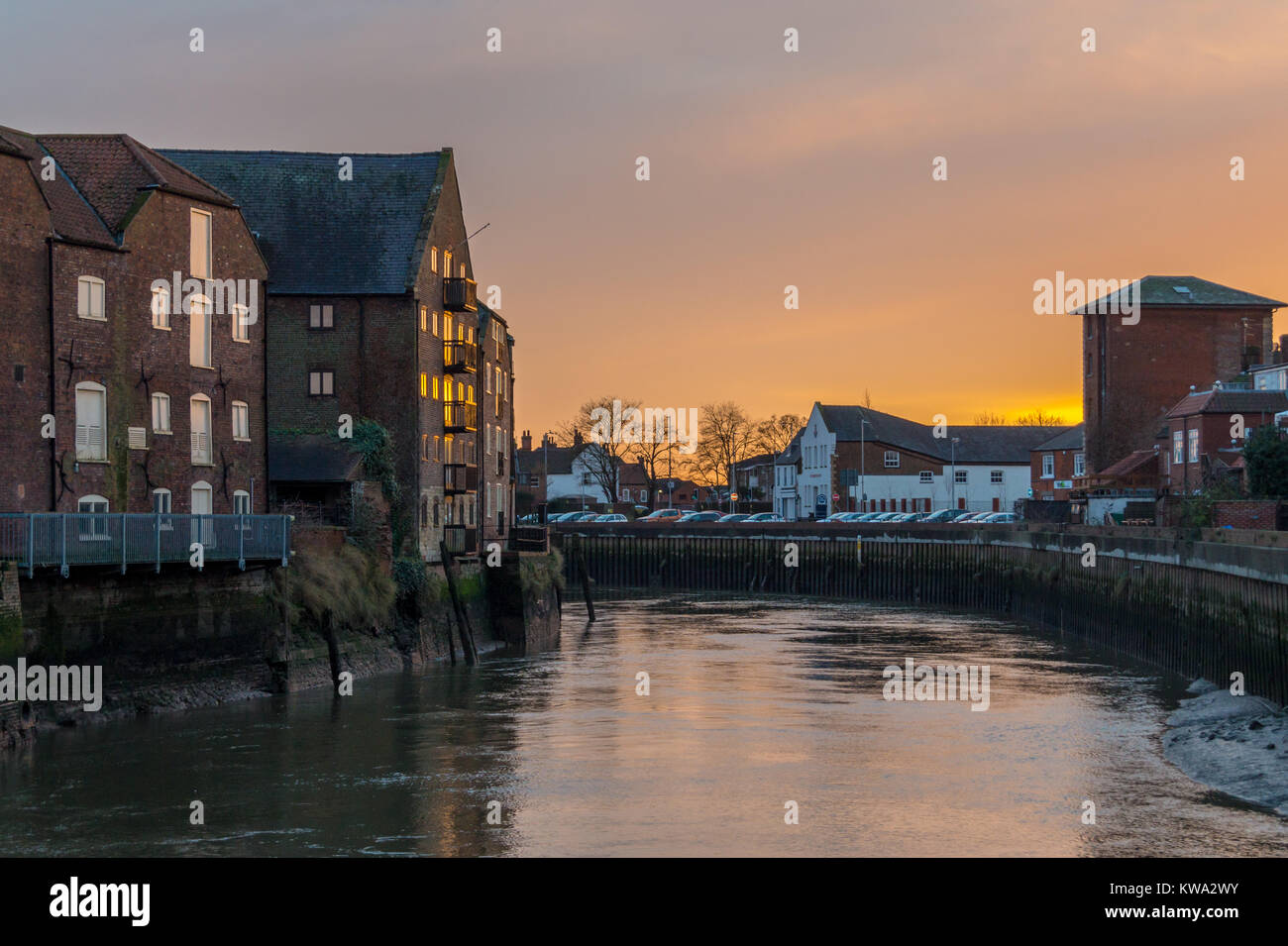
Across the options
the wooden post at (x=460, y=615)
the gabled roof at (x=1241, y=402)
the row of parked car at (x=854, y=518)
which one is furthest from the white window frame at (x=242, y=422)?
the row of parked car at (x=854, y=518)

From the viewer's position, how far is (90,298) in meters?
37.7

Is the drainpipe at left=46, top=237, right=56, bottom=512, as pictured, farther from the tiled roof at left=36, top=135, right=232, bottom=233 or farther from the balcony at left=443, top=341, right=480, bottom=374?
the balcony at left=443, top=341, right=480, bottom=374

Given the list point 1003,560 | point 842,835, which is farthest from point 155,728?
point 1003,560

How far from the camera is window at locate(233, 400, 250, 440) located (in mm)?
44016

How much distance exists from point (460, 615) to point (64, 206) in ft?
57.3

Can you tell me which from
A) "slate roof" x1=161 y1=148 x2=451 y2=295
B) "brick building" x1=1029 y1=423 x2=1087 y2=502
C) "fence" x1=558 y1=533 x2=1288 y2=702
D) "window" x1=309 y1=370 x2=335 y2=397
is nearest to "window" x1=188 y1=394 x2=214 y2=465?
"window" x1=309 y1=370 x2=335 y2=397

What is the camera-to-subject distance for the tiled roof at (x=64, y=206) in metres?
37.1

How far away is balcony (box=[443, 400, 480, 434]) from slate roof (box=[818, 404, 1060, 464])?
253ft

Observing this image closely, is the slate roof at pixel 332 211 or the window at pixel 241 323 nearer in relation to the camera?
the window at pixel 241 323

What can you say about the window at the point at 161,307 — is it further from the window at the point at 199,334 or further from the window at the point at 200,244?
the window at the point at 200,244

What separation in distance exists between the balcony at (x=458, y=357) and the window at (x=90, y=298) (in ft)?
Answer: 64.6

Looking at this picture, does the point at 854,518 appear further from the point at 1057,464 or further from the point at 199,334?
the point at 199,334
